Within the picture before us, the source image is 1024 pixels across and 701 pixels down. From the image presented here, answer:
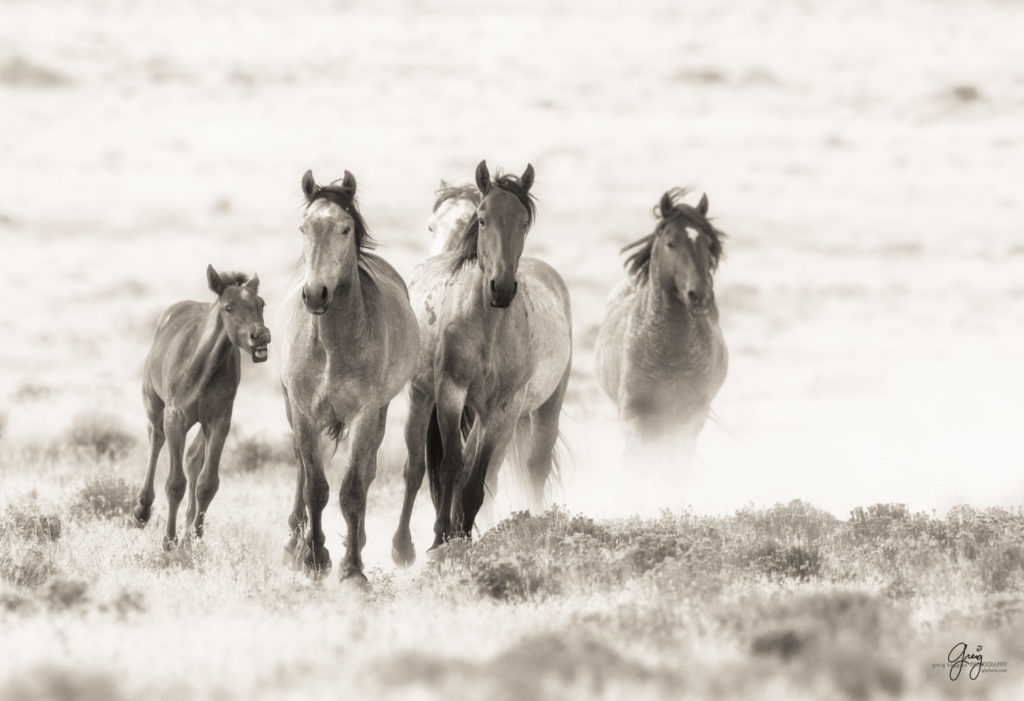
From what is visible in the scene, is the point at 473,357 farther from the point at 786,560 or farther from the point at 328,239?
the point at 786,560

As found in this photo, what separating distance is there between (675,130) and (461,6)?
24329 mm

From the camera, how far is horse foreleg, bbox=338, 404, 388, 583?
7637mm

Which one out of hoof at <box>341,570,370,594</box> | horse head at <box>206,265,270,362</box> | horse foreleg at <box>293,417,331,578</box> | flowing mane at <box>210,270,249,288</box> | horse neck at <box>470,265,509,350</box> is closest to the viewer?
hoof at <box>341,570,370,594</box>

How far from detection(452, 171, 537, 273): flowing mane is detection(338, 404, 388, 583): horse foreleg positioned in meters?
1.14

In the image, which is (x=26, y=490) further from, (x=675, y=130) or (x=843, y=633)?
(x=675, y=130)

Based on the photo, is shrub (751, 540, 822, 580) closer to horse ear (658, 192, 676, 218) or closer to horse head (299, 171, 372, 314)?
horse ear (658, 192, 676, 218)

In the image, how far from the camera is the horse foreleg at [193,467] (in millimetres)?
9414

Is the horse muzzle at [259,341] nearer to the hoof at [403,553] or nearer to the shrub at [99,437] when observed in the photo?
the hoof at [403,553]

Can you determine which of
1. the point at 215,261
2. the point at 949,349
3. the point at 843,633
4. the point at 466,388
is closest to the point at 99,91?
the point at 215,261

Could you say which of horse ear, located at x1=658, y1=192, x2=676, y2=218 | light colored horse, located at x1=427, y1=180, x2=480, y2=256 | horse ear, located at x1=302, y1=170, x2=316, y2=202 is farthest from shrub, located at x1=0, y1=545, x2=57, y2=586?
horse ear, located at x1=658, y1=192, x2=676, y2=218

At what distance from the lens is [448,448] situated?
8.48 metres

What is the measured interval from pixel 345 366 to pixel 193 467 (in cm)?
256

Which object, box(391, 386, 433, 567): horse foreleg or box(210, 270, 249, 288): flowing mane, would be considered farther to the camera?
box(210, 270, 249, 288): flowing mane

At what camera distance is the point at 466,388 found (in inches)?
328
